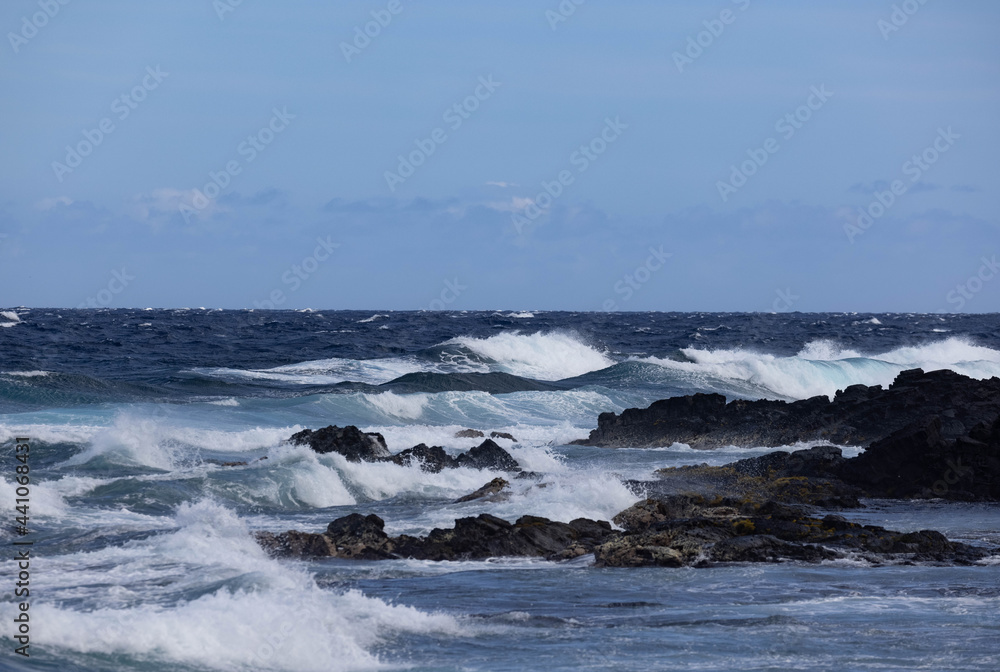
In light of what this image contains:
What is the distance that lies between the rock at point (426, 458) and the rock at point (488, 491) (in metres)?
2.04

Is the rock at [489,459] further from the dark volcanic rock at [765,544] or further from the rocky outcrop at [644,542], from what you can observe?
the dark volcanic rock at [765,544]

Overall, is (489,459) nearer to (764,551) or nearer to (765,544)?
(765,544)

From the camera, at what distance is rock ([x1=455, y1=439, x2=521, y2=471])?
60.9 ft

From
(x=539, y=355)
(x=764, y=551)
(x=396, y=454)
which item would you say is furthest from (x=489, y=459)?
(x=539, y=355)

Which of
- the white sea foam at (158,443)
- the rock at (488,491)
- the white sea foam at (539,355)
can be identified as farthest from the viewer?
→ the white sea foam at (539,355)

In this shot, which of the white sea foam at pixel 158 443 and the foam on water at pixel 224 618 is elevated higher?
the white sea foam at pixel 158 443

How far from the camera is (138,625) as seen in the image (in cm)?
811

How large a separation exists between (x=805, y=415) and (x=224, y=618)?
16328 millimetres

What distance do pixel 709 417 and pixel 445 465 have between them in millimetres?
7024

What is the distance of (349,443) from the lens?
18.2 m

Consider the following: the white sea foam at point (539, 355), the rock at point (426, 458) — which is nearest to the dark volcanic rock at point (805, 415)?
the rock at point (426, 458)

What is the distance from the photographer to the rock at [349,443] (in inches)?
707

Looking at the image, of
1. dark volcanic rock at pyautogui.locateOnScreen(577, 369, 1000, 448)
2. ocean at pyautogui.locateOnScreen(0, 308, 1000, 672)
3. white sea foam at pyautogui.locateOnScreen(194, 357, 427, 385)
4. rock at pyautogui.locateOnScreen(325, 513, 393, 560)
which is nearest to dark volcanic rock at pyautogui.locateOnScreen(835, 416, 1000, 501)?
ocean at pyautogui.locateOnScreen(0, 308, 1000, 672)

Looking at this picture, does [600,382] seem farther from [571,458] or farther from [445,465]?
[445,465]
